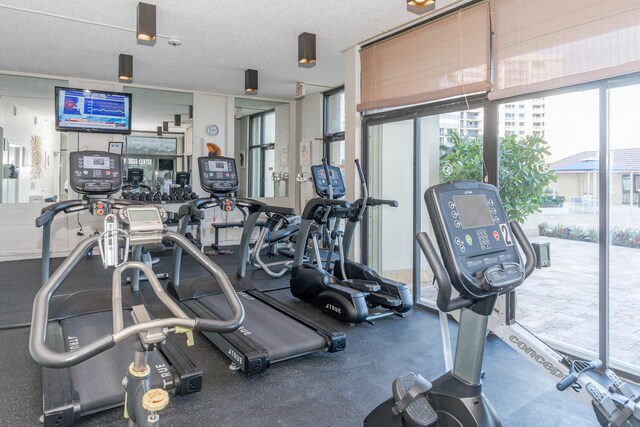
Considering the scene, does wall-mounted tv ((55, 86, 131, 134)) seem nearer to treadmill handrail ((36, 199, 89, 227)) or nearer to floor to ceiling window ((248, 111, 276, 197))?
floor to ceiling window ((248, 111, 276, 197))

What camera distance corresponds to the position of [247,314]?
145 inches

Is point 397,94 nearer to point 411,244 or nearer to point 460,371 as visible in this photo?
point 411,244

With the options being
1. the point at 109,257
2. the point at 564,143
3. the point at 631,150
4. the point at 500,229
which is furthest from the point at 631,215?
the point at 109,257

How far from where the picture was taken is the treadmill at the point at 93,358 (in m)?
2.26

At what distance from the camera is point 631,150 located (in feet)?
9.36

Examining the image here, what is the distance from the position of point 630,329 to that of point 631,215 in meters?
0.83

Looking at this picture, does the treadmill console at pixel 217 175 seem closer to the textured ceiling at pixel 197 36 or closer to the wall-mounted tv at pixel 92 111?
the textured ceiling at pixel 197 36

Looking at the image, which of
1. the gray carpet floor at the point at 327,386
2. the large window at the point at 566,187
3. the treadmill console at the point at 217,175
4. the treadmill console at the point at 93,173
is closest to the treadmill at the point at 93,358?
the treadmill console at the point at 93,173

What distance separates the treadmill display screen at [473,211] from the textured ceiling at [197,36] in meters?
2.85

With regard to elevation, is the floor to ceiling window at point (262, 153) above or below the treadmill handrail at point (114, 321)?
above

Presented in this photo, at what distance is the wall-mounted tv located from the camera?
249 inches

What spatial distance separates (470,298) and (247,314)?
8.22 feet

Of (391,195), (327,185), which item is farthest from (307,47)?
(391,195)

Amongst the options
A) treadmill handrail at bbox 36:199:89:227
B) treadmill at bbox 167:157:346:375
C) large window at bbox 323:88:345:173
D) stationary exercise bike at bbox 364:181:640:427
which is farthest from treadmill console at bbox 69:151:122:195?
large window at bbox 323:88:345:173
